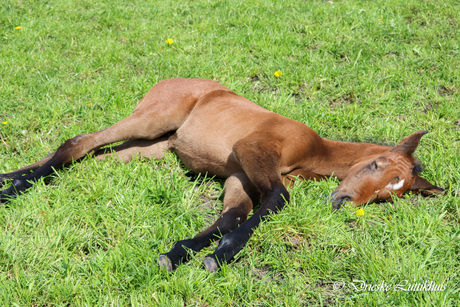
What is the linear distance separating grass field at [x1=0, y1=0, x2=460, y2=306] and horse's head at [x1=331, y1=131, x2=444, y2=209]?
3.7 inches

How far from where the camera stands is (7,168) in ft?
12.4

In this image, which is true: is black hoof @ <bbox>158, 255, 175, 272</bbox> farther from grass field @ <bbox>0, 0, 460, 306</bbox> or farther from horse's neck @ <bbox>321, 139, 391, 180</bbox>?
horse's neck @ <bbox>321, 139, 391, 180</bbox>

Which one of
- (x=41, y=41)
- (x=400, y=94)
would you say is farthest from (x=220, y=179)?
(x=41, y=41)

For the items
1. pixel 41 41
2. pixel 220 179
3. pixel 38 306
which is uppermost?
pixel 41 41

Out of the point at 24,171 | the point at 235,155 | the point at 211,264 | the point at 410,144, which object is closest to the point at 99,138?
the point at 24,171

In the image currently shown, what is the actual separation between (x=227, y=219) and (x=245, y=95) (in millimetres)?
2303

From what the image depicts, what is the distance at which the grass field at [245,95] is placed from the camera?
8.21 ft

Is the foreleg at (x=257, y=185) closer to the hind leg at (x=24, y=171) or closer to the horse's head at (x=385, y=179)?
the horse's head at (x=385, y=179)

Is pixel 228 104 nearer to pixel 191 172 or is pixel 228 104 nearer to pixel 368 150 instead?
pixel 191 172

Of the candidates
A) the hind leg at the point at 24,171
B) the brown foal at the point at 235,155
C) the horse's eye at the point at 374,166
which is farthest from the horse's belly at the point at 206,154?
the hind leg at the point at 24,171

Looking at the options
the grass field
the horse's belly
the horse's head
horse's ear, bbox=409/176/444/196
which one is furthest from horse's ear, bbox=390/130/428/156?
the horse's belly

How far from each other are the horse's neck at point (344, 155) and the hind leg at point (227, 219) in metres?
0.76

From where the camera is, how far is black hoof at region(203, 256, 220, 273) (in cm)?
261

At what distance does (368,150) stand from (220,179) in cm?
139
